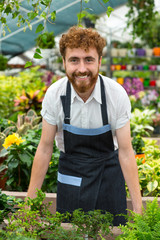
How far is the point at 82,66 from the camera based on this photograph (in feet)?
4.99

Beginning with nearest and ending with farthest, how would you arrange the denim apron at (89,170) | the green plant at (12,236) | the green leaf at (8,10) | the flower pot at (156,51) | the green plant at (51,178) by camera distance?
the green plant at (12,236) → the green leaf at (8,10) → the denim apron at (89,170) → the green plant at (51,178) → the flower pot at (156,51)

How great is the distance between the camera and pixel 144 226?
1.18 metres

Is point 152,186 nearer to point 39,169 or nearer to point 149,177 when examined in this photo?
point 149,177

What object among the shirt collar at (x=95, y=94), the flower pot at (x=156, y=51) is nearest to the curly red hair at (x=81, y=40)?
the shirt collar at (x=95, y=94)

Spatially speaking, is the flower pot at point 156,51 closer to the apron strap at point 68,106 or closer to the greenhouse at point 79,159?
the greenhouse at point 79,159

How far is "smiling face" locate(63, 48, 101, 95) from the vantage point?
152cm

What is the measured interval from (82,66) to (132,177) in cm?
56

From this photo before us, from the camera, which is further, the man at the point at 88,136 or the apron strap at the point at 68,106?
the apron strap at the point at 68,106

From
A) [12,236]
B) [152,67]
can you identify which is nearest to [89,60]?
[12,236]

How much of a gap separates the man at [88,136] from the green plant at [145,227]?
322mm

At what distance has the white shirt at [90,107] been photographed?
1.68 m

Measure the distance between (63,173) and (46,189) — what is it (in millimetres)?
793

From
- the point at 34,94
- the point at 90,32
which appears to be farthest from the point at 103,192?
the point at 34,94

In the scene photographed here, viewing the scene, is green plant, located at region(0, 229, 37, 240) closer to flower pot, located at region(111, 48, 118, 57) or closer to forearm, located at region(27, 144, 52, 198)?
forearm, located at region(27, 144, 52, 198)
